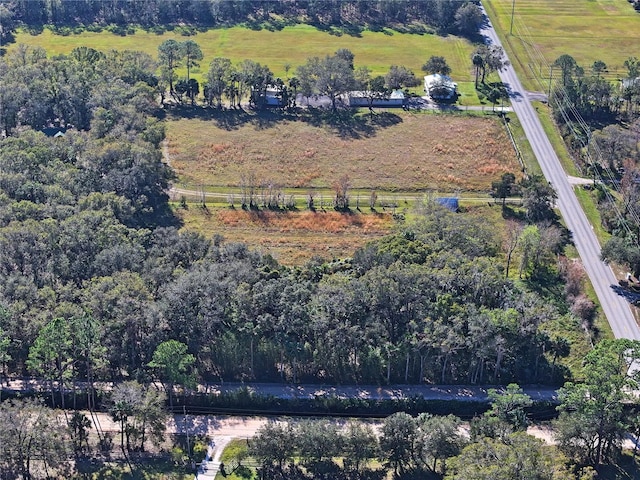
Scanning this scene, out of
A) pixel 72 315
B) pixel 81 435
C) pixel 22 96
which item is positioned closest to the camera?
pixel 81 435

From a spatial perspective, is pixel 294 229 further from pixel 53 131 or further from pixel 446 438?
pixel 53 131

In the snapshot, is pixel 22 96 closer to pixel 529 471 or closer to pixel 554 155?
pixel 554 155

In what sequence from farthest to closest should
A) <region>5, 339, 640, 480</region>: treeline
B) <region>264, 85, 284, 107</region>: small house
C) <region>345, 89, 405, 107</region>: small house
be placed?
1. <region>345, 89, 405, 107</region>: small house
2. <region>264, 85, 284, 107</region>: small house
3. <region>5, 339, 640, 480</region>: treeline

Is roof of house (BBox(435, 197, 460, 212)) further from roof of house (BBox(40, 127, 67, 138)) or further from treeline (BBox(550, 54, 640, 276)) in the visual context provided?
roof of house (BBox(40, 127, 67, 138))

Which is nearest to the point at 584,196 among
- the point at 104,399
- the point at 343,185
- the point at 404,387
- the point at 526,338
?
the point at 343,185

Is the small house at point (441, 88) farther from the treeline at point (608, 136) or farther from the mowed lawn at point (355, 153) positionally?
the treeline at point (608, 136)

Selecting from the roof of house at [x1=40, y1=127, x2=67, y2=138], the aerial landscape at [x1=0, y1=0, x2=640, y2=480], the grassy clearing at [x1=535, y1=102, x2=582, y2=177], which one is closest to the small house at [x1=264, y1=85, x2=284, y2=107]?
the aerial landscape at [x1=0, y1=0, x2=640, y2=480]
